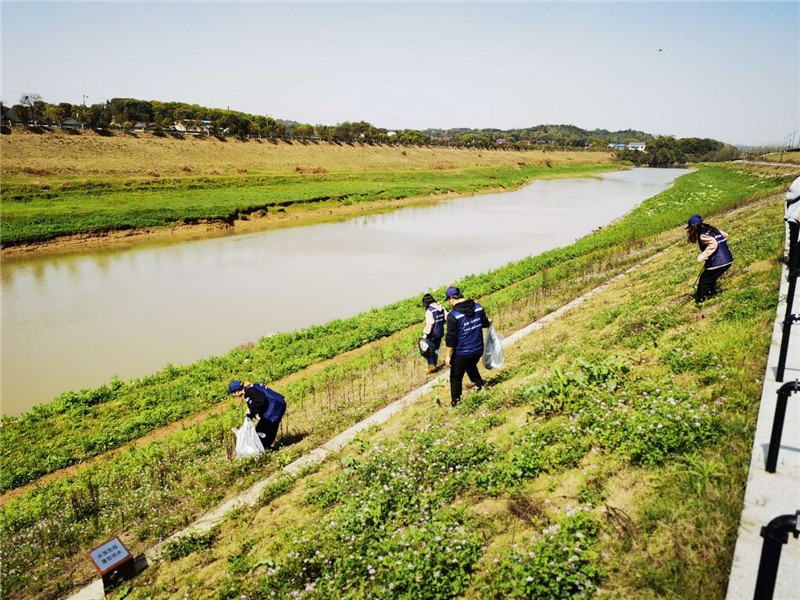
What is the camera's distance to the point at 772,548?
8.43 feet

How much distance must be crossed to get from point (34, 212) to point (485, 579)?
41318 mm

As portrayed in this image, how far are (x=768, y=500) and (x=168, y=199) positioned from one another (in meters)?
47.6

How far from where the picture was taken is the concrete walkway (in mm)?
3330

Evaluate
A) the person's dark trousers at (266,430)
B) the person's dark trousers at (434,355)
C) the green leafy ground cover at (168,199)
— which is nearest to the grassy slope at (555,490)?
the person's dark trousers at (266,430)

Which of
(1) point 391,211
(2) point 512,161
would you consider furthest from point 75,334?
(2) point 512,161

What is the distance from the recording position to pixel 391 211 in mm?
51156

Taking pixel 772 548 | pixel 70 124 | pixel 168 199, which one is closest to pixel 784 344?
pixel 772 548

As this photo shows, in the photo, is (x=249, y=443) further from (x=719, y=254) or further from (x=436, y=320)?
(x=719, y=254)

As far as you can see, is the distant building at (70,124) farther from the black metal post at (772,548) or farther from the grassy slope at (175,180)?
the black metal post at (772,548)

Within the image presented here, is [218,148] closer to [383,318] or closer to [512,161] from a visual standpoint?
[383,318]

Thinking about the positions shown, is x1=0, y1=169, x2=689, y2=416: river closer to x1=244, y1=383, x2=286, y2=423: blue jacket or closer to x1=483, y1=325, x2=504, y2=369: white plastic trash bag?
x1=244, y1=383, x2=286, y2=423: blue jacket

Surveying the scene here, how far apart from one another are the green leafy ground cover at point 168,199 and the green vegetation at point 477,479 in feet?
86.9

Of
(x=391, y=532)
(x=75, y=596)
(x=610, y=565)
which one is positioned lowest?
(x=75, y=596)

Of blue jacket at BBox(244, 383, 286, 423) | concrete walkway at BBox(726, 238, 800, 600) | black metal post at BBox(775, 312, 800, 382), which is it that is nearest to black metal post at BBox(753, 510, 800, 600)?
concrete walkway at BBox(726, 238, 800, 600)
